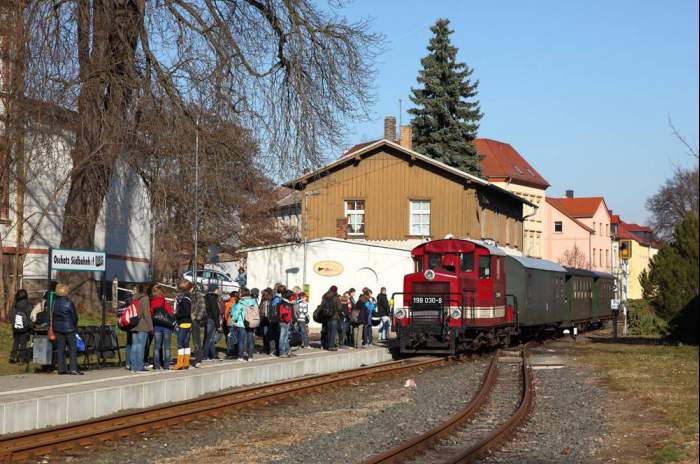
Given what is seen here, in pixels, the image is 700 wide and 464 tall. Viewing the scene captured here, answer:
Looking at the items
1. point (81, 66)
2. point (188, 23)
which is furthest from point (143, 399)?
point (188, 23)

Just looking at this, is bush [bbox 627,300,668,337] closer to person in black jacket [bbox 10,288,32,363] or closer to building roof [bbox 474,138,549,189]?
person in black jacket [bbox 10,288,32,363]

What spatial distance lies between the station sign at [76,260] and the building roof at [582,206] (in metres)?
93.4

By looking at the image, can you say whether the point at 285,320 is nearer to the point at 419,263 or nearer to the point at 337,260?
the point at 419,263

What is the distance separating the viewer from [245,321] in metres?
22.2

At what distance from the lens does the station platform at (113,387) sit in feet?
44.8

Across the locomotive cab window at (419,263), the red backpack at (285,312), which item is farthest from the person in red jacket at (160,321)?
the locomotive cab window at (419,263)

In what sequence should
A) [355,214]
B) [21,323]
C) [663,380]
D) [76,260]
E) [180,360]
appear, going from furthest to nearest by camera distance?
[355,214], [663,380], [21,323], [180,360], [76,260]

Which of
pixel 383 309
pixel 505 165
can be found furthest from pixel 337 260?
pixel 505 165

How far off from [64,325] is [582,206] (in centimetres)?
9927

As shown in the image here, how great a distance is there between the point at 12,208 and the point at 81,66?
1032 centimetres

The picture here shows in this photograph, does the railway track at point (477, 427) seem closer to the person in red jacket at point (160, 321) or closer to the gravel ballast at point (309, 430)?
the gravel ballast at point (309, 430)

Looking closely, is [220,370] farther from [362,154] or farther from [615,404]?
[362,154]

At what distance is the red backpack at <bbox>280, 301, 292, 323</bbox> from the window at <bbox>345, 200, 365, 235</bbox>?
26.4m

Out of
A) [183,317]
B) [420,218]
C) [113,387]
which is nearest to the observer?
[113,387]
